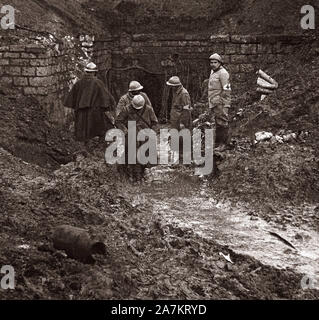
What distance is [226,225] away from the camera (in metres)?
8.05

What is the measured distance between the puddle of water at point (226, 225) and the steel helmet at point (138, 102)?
1.28 metres

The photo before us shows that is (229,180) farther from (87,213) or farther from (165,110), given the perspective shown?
(165,110)

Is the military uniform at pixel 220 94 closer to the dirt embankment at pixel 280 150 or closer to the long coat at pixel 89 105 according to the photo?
the dirt embankment at pixel 280 150

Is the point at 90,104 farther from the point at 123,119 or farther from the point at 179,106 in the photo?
the point at 179,106

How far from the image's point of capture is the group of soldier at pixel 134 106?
971cm

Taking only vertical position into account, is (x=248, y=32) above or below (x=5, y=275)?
above

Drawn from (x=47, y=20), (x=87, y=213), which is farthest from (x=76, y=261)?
(x=47, y=20)

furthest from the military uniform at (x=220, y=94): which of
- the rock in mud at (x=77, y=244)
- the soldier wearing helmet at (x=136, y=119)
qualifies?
the rock in mud at (x=77, y=244)

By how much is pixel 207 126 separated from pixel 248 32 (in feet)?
12.2

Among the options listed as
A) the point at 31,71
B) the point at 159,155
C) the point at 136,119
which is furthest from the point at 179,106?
the point at 31,71

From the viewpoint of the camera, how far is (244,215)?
838cm

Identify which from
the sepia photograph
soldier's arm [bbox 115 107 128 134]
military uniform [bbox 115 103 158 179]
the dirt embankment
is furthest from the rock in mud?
soldier's arm [bbox 115 107 128 134]
